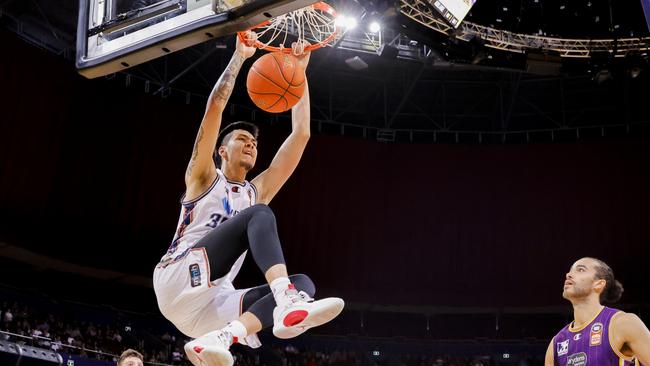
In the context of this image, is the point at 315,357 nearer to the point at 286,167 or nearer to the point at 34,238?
the point at 34,238

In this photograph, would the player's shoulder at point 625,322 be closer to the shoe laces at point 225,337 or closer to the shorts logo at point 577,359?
the shorts logo at point 577,359

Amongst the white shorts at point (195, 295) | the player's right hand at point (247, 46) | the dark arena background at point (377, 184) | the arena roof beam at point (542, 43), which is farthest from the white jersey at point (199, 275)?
the dark arena background at point (377, 184)

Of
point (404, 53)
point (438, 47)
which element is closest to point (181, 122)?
point (404, 53)

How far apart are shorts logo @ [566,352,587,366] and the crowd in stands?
10.3m

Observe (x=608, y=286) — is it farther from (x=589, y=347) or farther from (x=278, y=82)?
(x=278, y=82)

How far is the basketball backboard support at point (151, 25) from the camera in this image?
496cm

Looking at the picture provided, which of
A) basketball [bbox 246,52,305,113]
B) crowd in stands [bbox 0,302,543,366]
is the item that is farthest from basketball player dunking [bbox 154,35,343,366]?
crowd in stands [bbox 0,302,543,366]

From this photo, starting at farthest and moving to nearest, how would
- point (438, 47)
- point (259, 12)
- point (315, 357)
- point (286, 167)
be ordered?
point (315, 357)
point (438, 47)
point (286, 167)
point (259, 12)

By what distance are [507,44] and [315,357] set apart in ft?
28.3

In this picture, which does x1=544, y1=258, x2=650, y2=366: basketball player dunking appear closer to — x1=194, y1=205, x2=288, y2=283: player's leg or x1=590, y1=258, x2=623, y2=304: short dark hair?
x1=590, y1=258, x2=623, y2=304: short dark hair

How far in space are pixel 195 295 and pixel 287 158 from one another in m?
1.37

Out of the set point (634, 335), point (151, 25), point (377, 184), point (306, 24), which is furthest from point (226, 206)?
point (377, 184)

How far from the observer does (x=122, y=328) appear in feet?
59.0

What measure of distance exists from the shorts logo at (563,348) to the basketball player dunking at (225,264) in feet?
6.90
